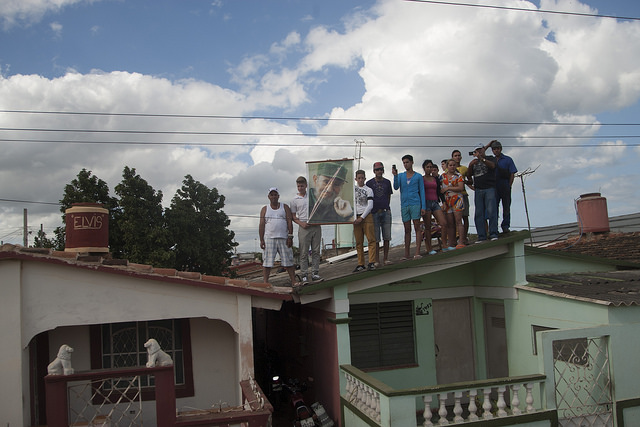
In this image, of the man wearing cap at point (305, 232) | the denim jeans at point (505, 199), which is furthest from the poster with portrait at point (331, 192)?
the denim jeans at point (505, 199)

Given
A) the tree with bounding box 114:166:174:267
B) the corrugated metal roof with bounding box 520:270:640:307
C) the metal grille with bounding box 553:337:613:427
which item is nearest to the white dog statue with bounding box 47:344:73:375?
the metal grille with bounding box 553:337:613:427

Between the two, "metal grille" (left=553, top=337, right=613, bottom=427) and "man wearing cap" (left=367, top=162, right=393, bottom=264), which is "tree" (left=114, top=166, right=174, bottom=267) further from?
"metal grille" (left=553, top=337, right=613, bottom=427)

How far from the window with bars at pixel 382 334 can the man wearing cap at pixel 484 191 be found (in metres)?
2.15

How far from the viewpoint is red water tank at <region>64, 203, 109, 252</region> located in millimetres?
8461

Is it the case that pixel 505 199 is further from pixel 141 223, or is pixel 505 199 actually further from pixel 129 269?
pixel 141 223

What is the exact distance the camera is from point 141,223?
20844 millimetres

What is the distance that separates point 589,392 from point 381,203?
13.9 ft

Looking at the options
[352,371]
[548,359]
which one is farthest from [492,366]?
[352,371]

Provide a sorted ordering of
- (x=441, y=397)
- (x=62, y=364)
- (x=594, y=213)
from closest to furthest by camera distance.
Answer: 1. (x=62, y=364)
2. (x=441, y=397)
3. (x=594, y=213)

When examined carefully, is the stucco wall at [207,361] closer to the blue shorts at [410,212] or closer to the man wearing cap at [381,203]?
the man wearing cap at [381,203]

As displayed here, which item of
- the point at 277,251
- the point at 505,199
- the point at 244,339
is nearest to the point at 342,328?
the point at 244,339

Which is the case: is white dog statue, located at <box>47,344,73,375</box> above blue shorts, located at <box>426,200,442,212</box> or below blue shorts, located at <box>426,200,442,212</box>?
below

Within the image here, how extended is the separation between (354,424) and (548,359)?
9.66 ft

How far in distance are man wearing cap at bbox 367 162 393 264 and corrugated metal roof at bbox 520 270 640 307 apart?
2579 millimetres
